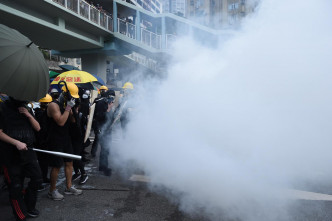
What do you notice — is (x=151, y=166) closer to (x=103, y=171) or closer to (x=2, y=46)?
(x=103, y=171)

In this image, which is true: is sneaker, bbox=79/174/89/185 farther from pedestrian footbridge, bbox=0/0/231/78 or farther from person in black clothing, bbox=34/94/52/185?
pedestrian footbridge, bbox=0/0/231/78

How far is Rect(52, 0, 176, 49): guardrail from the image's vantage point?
1144cm

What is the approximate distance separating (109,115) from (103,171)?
993 millimetres

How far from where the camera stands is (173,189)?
11.3 feet

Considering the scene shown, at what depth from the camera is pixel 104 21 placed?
13.8m

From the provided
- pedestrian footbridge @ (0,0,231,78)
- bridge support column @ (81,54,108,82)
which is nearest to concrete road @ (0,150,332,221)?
pedestrian footbridge @ (0,0,231,78)

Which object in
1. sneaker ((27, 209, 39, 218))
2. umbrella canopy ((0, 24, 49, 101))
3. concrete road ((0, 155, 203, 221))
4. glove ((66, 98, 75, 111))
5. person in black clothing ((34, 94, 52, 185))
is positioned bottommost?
concrete road ((0, 155, 203, 221))

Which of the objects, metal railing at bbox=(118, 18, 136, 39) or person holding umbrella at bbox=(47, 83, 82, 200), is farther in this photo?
metal railing at bbox=(118, 18, 136, 39)

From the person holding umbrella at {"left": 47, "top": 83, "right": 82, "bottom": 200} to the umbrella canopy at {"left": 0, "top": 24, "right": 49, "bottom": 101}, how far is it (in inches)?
17.8

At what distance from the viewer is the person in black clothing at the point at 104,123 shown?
4.27m

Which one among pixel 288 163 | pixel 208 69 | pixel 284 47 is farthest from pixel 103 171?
pixel 284 47

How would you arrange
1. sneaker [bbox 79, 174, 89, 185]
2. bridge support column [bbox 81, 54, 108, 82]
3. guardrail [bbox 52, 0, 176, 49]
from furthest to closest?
1. bridge support column [bbox 81, 54, 108, 82]
2. guardrail [bbox 52, 0, 176, 49]
3. sneaker [bbox 79, 174, 89, 185]

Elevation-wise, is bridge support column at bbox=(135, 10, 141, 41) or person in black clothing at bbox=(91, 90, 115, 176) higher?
bridge support column at bbox=(135, 10, 141, 41)

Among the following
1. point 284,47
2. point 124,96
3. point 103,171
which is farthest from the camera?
point 124,96
